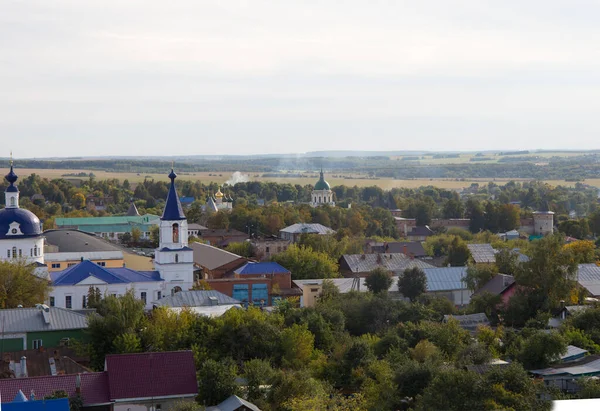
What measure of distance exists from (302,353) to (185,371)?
2479 mm

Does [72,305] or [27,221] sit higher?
[27,221]

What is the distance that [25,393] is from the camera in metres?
9.32

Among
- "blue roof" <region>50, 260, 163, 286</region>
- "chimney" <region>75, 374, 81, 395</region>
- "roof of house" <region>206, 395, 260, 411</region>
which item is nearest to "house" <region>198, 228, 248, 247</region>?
"blue roof" <region>50, 260, 163, 286</region>

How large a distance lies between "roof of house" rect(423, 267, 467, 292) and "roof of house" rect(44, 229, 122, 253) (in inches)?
276

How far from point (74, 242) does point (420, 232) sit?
56.3 feet

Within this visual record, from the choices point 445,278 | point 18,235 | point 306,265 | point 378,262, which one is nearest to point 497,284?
point 445,278

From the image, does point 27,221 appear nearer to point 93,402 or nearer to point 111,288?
point 111,288

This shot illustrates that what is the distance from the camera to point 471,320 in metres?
15.5

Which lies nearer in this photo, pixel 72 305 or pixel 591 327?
pixel 591 327

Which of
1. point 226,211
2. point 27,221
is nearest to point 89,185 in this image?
point 226,211

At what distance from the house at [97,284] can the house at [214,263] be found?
3.19m

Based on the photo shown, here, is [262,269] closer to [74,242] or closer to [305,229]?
[74,242]

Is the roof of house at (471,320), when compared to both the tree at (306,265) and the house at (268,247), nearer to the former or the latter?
the tree at (306,265)

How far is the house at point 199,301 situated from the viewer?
50.3 feet
